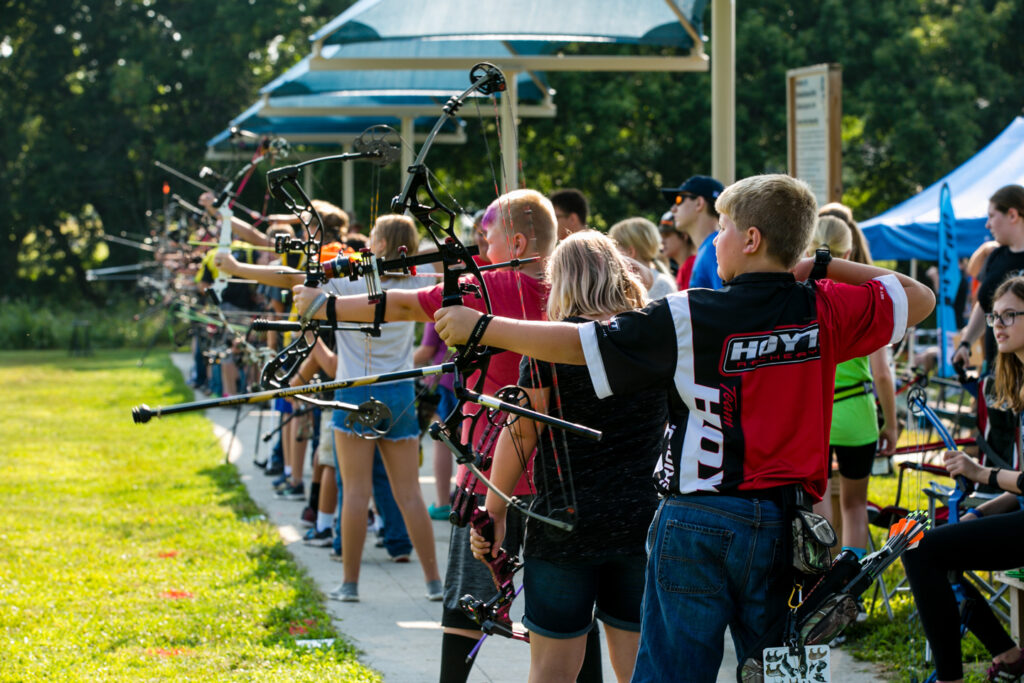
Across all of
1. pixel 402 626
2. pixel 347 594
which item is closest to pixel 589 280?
pixel 402 626

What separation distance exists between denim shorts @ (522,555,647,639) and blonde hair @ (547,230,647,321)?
2.38 feet

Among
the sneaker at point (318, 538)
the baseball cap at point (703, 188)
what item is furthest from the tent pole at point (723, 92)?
the sneaker at point (318, 538)

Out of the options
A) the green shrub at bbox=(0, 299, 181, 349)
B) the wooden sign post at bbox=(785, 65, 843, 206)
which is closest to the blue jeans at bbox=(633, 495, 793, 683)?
the wooden sign post at bbox=(785, 65, 843, 206)

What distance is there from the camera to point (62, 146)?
37.0 metres

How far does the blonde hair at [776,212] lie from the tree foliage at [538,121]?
19.1m

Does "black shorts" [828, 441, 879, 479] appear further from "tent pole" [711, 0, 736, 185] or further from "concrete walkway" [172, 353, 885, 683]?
"tent pole" [711, 0, 736, 185]

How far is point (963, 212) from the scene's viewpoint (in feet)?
28.5

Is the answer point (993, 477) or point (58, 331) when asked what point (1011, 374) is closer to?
point (993, 477)

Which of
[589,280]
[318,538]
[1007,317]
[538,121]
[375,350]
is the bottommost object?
[318,538]

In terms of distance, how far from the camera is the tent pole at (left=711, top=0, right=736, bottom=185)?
7.15 m

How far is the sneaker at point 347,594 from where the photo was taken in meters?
6.11

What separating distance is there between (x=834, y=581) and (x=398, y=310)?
5.21ft

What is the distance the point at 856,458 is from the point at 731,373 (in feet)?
9.78

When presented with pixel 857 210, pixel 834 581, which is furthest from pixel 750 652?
pixel 857 210
